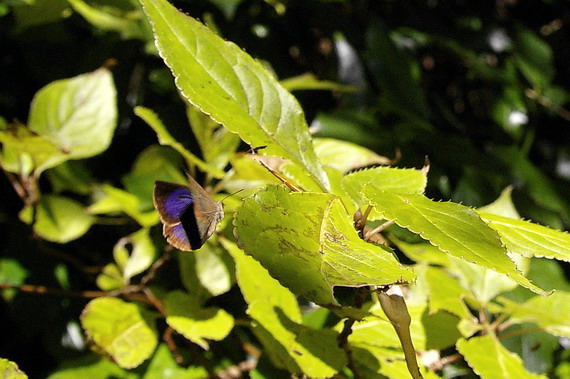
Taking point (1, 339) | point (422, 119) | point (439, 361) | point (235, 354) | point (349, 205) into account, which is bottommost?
point (1, 339)

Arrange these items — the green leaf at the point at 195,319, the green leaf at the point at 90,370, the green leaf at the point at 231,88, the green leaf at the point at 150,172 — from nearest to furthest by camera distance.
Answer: the green leaf at the point at 231,88 < the green leaf at the point at 195,319 < the green leaf at the point at 90,370 < the green leaf at the point at 150,172

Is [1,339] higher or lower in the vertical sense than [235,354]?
lower

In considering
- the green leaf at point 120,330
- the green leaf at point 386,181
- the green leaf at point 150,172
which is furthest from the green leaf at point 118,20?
the green leaf at point 386,181

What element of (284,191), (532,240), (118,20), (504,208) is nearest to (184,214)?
(284,191)

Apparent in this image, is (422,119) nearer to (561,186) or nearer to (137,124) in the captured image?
Result: (561,186)

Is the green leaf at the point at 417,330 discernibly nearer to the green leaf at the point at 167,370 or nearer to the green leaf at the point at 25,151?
the green leaf at the point at 167,370

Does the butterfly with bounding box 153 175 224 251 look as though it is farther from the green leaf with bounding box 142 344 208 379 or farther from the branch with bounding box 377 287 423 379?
the green leaf with bounding box 142 344 208 379

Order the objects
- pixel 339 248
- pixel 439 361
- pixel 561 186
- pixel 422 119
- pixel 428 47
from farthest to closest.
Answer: pixel 428 47 → pixel 561 186 → pixel 422 119 → pixel 439 361 → pixel 339 248

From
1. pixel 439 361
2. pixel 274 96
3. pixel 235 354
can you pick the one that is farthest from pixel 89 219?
pixel 439 361
